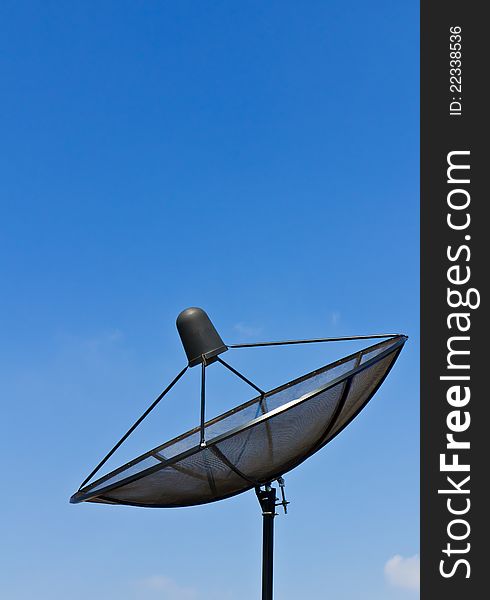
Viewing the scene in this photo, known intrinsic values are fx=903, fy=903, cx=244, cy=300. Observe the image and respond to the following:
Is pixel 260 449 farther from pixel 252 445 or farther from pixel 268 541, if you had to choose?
pixel 268 541

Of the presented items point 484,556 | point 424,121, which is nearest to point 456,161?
point 424,121

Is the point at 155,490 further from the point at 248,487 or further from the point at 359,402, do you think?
the point at 359,402

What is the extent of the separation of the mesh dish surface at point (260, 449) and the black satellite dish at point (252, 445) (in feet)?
0.04

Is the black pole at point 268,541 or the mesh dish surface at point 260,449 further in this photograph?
the black pole at point 268,541

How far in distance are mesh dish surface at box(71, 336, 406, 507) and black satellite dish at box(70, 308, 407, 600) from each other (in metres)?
0.01

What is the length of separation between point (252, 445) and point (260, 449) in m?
0.20

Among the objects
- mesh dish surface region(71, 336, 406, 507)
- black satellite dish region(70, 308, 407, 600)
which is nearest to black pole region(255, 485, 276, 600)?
black satellite dish region(70, 308, 407, 600)

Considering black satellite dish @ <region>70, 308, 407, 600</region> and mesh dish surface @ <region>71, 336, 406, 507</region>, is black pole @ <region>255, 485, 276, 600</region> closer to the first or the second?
black satellite dish @ <region>70, 308, 407, 600</region>

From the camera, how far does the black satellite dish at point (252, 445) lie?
344 inches

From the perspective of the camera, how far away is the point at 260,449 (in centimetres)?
919

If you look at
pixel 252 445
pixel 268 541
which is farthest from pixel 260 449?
pixel 268 541

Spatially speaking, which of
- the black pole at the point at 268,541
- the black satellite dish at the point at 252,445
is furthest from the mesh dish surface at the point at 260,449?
the black pole at the point at 268,541

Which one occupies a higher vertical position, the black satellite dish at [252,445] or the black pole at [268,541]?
the black satellite dish at [252,445]

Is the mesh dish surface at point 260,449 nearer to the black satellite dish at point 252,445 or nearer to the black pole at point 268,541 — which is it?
the black satellite dish at point 252,445
